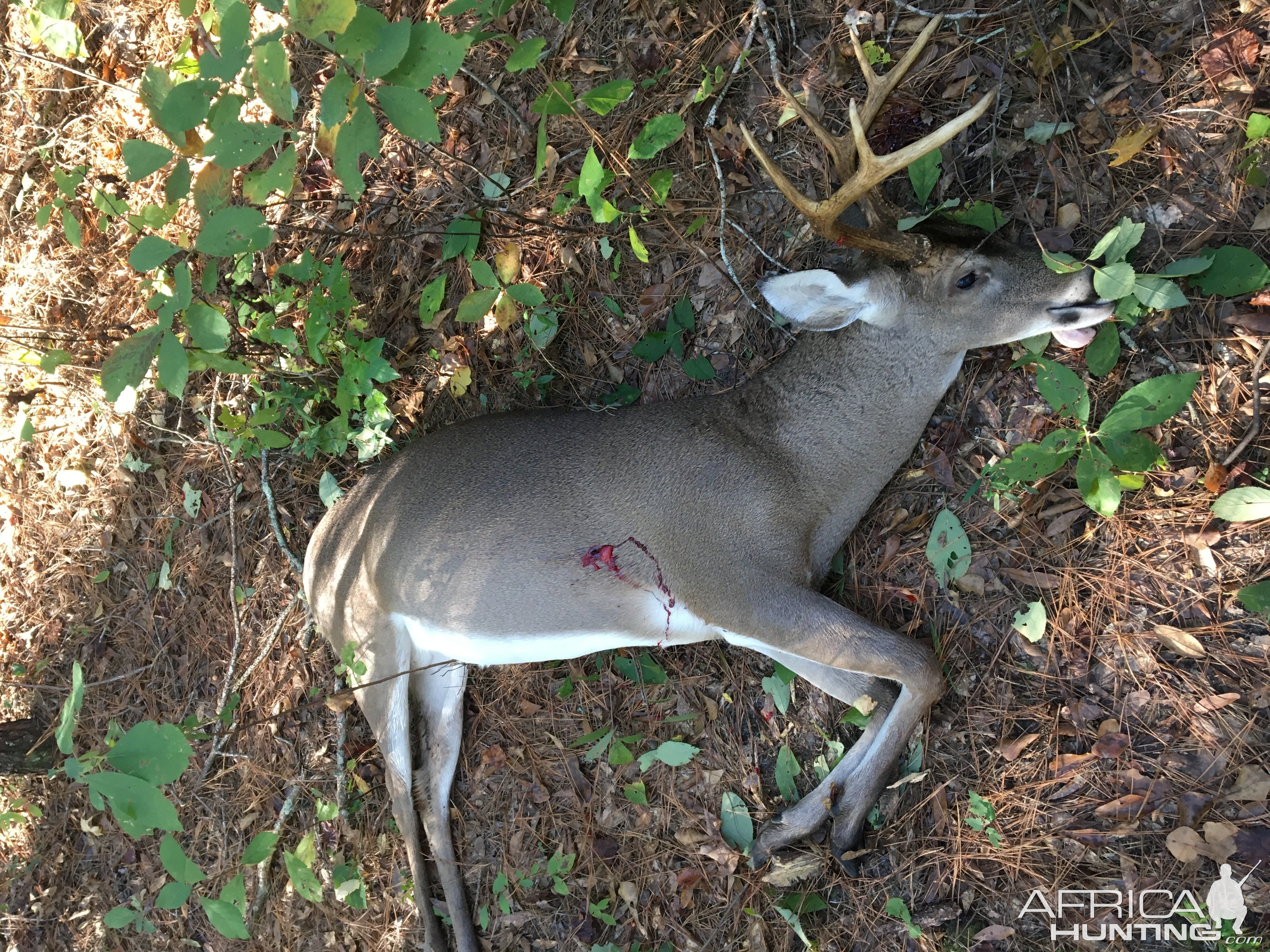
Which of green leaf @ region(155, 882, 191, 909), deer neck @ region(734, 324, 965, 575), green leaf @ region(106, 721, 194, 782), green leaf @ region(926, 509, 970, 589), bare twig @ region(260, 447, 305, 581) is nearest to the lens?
green leaf @ region(106, 721, 194, 782)

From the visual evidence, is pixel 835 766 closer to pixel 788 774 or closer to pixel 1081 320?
pixel 788 774

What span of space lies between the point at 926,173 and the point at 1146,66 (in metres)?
0.91

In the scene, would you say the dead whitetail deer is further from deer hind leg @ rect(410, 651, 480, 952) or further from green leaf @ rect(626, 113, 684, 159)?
green leaf @ rect(626, 113, 684, 159)

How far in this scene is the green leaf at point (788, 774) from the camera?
13.3ft

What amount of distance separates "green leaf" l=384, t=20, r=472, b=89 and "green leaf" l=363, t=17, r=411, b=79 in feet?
0.13

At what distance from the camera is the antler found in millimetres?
3002

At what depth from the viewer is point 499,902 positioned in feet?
15.1

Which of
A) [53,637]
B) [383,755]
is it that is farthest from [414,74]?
[53,637]

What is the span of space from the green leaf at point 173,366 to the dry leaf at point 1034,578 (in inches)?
133

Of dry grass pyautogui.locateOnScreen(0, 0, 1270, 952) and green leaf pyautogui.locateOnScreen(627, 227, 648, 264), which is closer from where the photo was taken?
dry grass pyautogui.locateOnScreen(0, 0, 1270, 952)

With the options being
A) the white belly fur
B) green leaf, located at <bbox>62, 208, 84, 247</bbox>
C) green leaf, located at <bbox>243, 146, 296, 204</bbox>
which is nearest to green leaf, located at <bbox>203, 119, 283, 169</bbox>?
green leaf, located at <bbox>243, 146, 296, 204</bbox>

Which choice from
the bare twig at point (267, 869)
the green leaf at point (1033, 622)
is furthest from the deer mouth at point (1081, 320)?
the bare twig at point (267, 869)

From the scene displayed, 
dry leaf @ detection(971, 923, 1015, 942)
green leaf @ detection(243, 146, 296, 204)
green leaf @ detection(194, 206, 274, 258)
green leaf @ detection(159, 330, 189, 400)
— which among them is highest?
green leaf @ detection(243, 146, 296, 204)

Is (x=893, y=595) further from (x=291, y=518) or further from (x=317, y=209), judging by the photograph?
(x=317, y=209)
